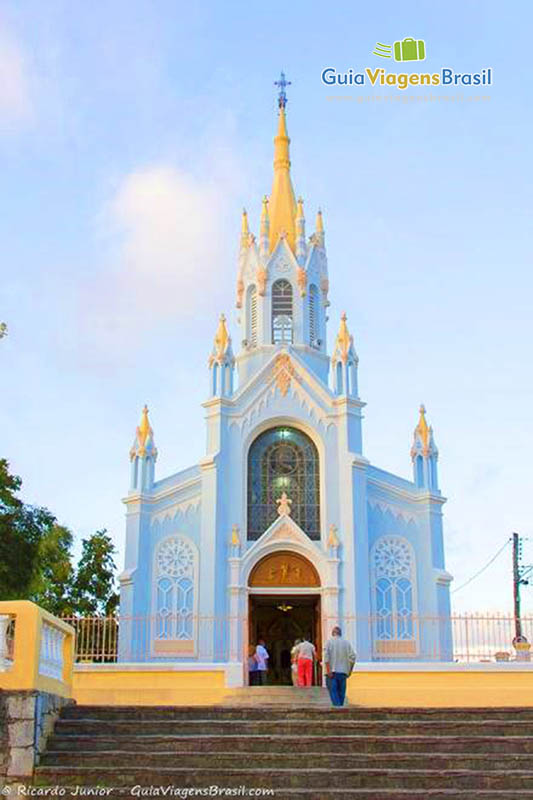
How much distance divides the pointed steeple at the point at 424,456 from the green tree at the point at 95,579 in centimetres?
1164

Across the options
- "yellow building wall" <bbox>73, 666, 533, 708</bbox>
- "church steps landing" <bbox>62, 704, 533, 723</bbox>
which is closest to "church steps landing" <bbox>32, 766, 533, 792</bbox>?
"church steps landing" <bbox>62, 704, 533, 723</bbox>

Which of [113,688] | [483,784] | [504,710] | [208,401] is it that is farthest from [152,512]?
[483,784]

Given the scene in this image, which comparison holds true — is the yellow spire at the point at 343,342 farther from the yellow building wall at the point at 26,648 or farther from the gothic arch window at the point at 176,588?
the yellow building wall at the point at 26,648

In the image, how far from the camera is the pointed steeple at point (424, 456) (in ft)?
99.0

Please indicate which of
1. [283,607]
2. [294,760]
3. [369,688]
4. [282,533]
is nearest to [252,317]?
[282,533]

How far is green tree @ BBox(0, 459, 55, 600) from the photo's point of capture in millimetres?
25719

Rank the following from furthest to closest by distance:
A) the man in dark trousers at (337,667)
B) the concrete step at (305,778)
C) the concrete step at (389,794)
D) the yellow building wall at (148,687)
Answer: the yellow building wall at (148,687) < the man in dark trousers at (337,667) < the concrete step at (305,778) < the concrete step at (389,794)

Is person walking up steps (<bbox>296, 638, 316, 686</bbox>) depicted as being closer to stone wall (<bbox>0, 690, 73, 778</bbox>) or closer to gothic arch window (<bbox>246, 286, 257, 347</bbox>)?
stone wall (<bbox>0, 690, 73, 778</bbox>)

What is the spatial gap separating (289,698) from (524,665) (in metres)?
4.23

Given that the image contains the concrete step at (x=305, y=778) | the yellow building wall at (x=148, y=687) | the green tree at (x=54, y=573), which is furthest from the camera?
the green tree at (x=54, y=573)

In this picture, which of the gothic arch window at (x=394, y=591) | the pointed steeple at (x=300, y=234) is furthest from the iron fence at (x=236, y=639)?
the pointed steeple at (x=300, y=234)

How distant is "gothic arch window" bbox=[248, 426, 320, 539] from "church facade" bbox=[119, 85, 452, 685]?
0.03 meters

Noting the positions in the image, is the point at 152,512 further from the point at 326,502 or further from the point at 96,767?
the point at 96,767

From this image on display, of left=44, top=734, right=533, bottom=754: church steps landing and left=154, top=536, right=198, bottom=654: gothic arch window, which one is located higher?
left=154, top=536, right=198, bottom=654: gothic arch window
